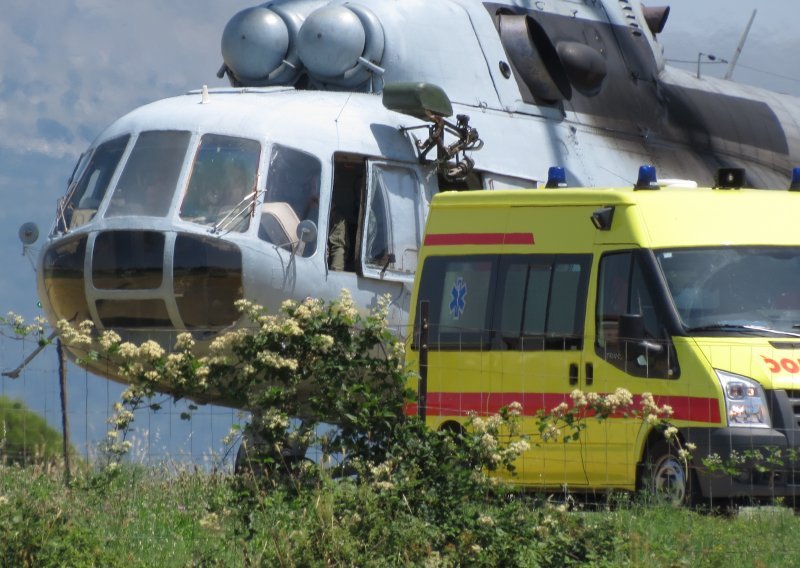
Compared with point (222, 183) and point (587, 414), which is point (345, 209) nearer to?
point (222, 183)

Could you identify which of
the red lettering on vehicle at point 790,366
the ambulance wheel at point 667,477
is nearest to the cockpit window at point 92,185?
the ambulance wheel at point 667,477

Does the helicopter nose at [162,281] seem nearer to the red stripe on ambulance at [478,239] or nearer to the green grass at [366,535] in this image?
the red stripe on ambulance at [478,239]

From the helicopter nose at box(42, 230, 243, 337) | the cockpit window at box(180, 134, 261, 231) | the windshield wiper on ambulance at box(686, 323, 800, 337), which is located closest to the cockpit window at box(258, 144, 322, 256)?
the cockpit window at box(180, 134, 261, 231)

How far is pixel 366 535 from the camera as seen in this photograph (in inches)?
322

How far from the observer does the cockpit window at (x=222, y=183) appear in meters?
13.2

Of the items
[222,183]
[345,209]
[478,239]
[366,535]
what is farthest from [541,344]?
[366,535]

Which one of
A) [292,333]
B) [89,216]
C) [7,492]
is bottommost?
[7,492]

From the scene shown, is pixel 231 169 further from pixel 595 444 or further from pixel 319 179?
pixel 595 444

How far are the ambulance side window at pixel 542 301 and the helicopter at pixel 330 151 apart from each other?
0.92 meters

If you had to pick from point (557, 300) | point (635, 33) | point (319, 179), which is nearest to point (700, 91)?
point (635, 33)

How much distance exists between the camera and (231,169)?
A: 13.5m

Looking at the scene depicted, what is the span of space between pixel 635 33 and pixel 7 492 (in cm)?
979

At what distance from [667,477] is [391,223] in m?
4.21

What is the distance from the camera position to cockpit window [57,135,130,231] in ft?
44.7
